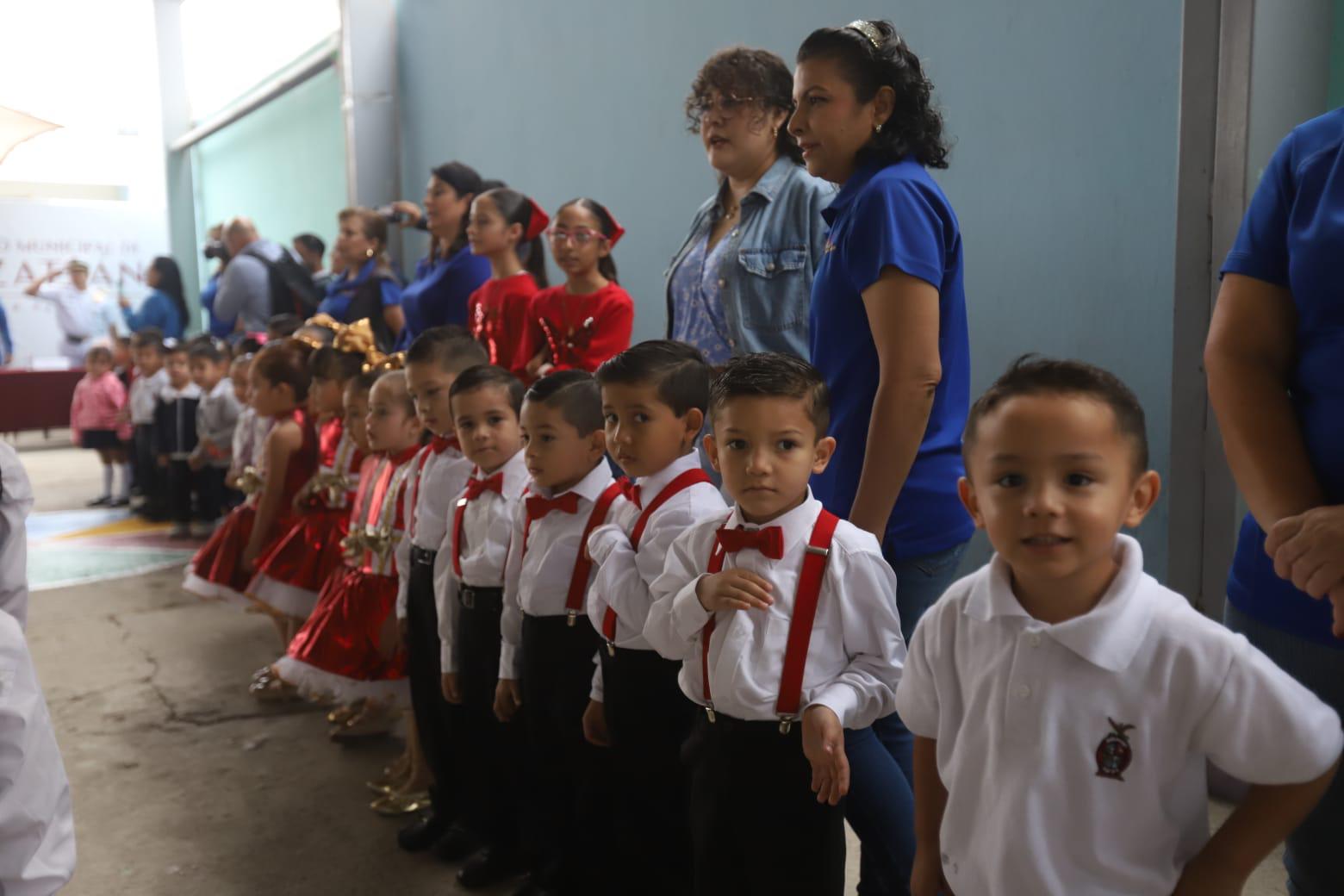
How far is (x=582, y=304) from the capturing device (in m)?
3.10

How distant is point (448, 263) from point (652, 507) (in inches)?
85.0

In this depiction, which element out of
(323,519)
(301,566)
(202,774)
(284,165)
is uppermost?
(284,165)

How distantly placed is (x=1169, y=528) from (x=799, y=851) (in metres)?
1.44

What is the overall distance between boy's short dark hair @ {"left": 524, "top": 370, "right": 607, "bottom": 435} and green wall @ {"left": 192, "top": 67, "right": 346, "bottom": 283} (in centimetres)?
641

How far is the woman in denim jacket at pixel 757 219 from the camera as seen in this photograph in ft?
7.24

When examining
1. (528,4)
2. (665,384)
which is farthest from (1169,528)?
(528,4)

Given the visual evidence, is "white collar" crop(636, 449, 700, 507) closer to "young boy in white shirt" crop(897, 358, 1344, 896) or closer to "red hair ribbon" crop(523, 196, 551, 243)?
"young boy in white shirt" crop(897, 358, 1344, 896)

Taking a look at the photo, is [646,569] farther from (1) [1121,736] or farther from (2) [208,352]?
(2) [208,352]

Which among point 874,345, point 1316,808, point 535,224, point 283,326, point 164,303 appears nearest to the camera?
point 1316,808

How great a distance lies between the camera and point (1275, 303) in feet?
4.07

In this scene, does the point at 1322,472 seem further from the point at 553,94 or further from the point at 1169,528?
the point at 553,94

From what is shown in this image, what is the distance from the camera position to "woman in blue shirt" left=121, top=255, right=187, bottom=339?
9.02m

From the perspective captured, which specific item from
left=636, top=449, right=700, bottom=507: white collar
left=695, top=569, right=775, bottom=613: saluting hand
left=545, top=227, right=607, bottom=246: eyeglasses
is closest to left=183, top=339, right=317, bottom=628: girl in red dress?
left=545, top=227, right=607, bottom=246: eyeglasses

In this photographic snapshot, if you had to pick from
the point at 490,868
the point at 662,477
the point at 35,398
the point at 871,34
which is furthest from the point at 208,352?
the point at 35,398
